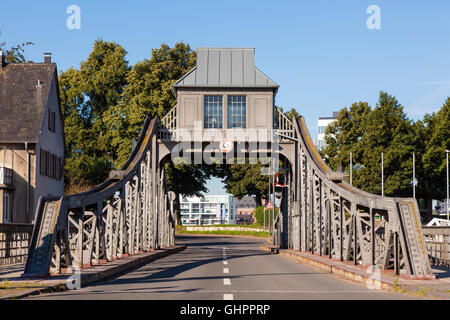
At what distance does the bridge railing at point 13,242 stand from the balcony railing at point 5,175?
1583 centimetres

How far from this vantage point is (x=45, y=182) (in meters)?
41.7

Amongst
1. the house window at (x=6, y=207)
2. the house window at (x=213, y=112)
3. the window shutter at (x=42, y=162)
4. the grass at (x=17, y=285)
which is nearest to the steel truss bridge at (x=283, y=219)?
the grass at (x=17, y=285)

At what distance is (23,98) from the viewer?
4125cm

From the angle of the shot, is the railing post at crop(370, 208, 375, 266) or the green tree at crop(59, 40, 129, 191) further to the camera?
the green tree at crop(59, 40, 129, 191)

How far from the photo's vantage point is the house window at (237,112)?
105ft

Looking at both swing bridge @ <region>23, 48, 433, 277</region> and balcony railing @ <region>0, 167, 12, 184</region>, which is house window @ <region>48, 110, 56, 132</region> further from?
swing bridge @ <region>23, 48, 433, 277</region>

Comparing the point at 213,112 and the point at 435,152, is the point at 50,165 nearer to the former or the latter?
the point at 213,112

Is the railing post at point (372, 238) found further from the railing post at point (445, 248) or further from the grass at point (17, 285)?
the grass at point (17, 285)

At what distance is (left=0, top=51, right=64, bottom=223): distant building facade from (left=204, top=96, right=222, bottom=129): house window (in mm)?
13058

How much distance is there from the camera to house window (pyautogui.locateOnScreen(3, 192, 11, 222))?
125 ft

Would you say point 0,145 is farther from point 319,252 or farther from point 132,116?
point 319,252

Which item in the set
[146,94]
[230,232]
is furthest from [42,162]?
[230,232]

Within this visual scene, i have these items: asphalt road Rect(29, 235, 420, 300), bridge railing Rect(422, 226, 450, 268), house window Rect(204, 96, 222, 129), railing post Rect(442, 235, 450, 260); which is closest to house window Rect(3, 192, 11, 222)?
house window Rect(204, 96, 222, 129)

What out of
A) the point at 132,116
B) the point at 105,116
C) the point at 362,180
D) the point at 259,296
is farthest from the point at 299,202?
the point at 362,180
